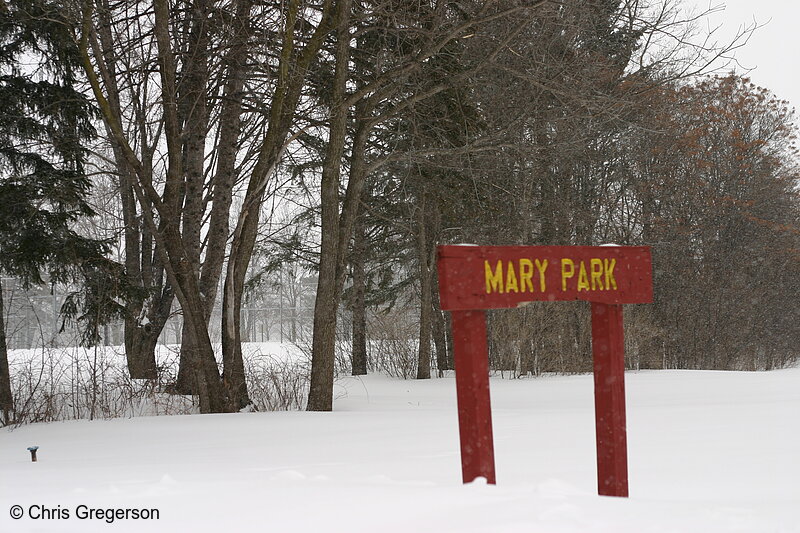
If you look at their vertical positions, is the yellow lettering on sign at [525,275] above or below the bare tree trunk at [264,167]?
below

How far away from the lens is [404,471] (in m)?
4.68

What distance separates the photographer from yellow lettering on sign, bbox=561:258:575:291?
3.67 metres

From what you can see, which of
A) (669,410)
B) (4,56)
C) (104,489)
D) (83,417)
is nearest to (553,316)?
(669,410)

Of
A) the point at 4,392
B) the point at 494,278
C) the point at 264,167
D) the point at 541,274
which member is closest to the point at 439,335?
the point at 264,167

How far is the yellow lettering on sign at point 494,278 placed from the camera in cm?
349

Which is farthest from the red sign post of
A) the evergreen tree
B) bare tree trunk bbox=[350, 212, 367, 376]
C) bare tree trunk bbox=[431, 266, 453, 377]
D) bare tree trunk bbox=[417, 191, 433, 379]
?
bare tree trunk bbox=[431, 266, 453, 377]

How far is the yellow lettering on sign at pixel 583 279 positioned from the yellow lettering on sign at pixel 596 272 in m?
0.05

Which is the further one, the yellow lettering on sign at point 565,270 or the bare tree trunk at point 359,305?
the bare tree trunk at point 359,305

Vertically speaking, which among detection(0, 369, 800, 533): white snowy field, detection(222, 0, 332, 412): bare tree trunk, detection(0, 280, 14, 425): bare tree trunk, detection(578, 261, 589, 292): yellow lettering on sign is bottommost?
detection(0, 369, 800, 533): white snowy field

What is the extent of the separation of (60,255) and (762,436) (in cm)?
771

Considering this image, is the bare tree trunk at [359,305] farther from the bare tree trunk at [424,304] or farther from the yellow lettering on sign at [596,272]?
the yellow lettering on sign at [596,272]

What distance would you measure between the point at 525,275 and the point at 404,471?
1809mm

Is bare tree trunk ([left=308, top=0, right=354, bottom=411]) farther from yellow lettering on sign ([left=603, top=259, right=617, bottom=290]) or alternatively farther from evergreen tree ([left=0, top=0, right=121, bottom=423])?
yellow lettering on sign ([left=603, top=259, right=617, bottom=290])

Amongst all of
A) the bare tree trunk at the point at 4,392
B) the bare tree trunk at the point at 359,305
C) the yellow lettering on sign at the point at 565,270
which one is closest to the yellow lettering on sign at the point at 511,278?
the yellow lettering on sign at the point at 565,270
